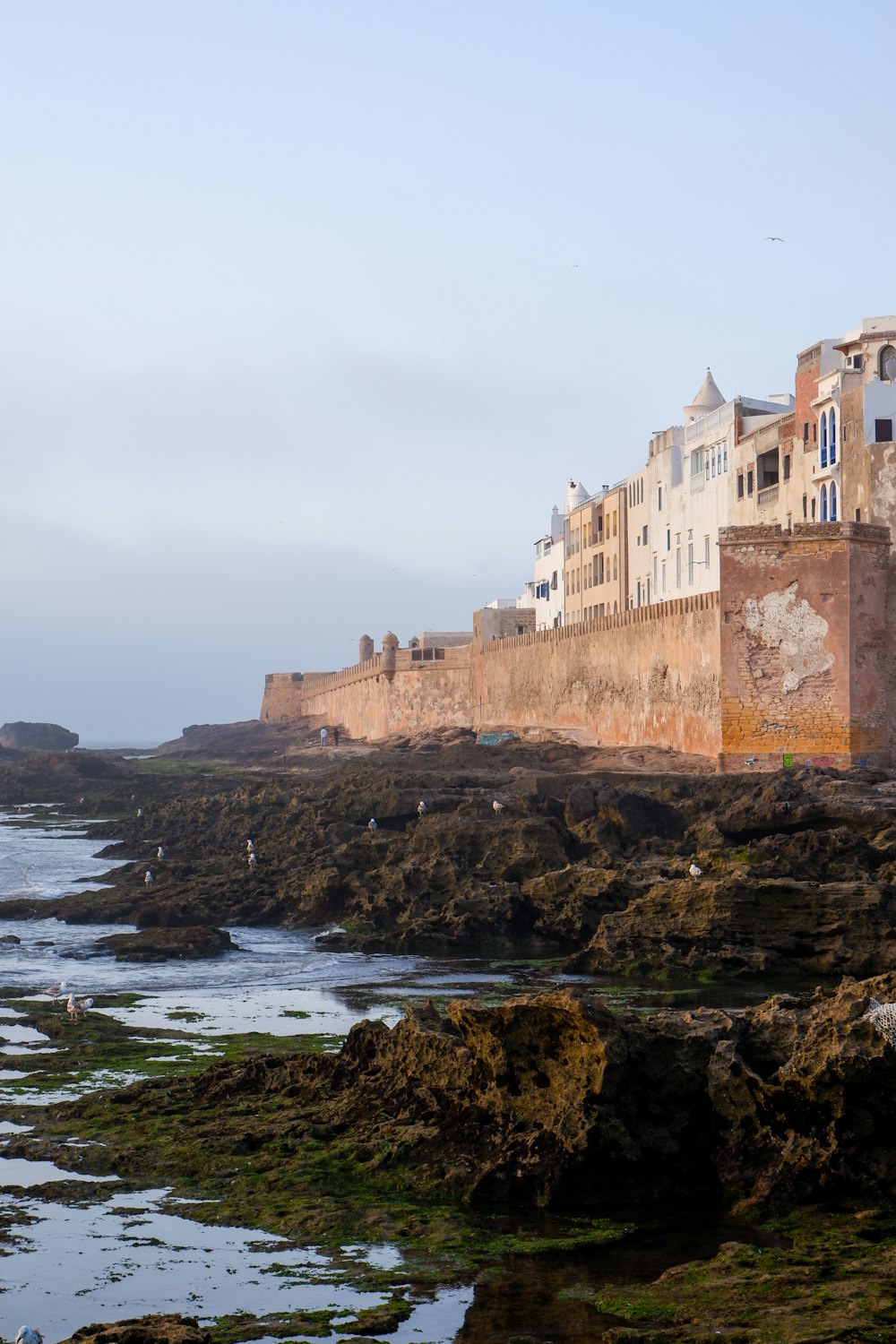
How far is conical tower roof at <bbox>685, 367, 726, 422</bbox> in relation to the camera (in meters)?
53.5

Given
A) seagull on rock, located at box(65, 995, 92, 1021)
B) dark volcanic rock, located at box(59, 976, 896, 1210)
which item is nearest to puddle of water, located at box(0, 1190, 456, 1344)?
dark volcanic rock, located at box(59, 976, 896, 1210)

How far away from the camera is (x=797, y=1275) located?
6516mm

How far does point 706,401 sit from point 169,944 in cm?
3978

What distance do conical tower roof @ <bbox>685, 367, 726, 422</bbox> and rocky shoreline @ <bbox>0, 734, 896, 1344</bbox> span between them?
33902mm

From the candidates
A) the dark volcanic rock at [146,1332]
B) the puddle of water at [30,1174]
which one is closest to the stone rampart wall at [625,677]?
the puddle of water at [30,1174]

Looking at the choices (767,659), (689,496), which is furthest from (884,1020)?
(689,496)

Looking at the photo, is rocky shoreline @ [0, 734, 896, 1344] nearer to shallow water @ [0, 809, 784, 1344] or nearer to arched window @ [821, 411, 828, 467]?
shallow water @ [0, 809, 784, 1344]

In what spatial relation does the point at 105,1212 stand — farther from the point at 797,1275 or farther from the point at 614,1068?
the point at 797,1275

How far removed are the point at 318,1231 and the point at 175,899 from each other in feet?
48.0

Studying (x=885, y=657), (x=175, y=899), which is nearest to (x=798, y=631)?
(x=885, y=657)

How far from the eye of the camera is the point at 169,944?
18.0m

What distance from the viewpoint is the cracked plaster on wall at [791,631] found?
97.7 ft

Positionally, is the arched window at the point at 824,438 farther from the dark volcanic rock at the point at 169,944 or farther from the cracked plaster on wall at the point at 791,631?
the dark volcanic rock at the point at 169,944

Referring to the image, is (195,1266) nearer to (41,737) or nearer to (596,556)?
(596,556)
